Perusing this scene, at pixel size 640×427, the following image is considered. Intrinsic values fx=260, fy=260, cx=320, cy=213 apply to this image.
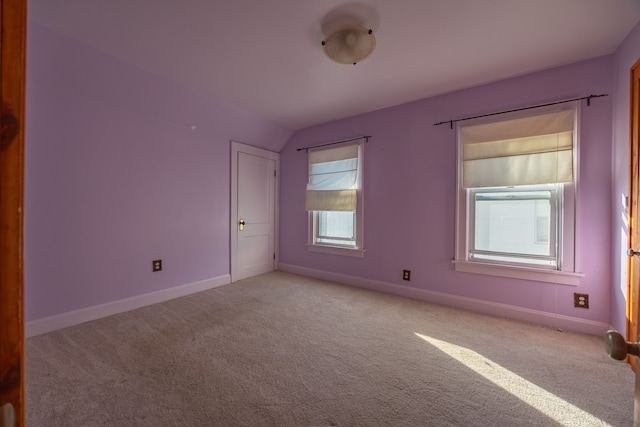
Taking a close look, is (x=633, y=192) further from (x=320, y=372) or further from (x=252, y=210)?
(x=252, y=210)

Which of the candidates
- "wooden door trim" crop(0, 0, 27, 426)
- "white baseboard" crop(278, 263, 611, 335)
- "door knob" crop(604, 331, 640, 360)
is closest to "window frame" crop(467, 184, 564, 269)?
"white baseboard" crop(278, 263, 611, 335)

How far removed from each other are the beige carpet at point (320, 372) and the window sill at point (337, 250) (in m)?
1.07

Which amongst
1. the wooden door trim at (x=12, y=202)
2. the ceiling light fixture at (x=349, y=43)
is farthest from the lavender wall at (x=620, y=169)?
the wooden door trim at (x=12, y=202)

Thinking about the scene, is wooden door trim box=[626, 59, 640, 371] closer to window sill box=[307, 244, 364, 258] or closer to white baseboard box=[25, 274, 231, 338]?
window sill box=[307, 244, 364, 258]

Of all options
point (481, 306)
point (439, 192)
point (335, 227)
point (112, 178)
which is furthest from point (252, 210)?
point (481, 306)

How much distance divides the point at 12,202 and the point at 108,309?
286cm

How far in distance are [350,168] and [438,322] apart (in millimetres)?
2164

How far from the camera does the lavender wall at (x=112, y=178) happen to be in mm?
2174

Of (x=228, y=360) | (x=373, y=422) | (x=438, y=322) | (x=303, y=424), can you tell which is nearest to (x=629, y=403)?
(x=438, y=322)

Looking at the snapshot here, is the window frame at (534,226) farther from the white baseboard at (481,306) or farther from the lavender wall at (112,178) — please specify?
the lavender wall at (112,178)

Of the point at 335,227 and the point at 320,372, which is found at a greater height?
the point at 335,227

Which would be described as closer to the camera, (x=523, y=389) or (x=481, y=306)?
(x=523, y=389)

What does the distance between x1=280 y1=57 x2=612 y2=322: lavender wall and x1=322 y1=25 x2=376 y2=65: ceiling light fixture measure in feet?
4.54

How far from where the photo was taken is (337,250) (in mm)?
3771
